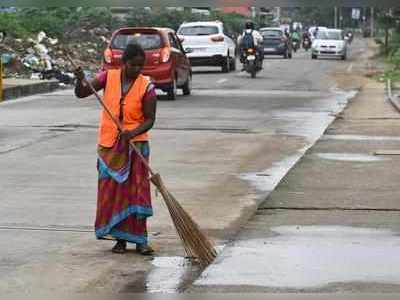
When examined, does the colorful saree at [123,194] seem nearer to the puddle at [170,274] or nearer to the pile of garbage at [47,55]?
the puddle at [170,274]

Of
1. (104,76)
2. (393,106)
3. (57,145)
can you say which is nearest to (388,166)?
(57,145)

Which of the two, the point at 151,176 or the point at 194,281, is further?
the point at 151,176

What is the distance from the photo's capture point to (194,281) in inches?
278

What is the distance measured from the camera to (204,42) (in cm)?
3572

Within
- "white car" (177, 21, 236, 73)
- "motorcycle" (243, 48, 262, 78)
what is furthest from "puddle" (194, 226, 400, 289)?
"white car" (177, 21, 236, 73)

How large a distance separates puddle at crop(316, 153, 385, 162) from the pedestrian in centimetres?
617

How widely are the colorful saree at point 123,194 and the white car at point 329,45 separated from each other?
46356 mm

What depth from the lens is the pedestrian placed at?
310 inches

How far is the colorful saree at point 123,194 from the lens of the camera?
787 cm

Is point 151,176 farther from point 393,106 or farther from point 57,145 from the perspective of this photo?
point 393,106

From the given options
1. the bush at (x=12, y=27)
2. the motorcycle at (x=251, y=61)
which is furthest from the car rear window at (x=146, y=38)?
the bush at (x=12, y=27)

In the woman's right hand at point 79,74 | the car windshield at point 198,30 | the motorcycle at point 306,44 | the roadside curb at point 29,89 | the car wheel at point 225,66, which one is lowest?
the motorcycle at point 306,44

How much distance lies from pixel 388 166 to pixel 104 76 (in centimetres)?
582

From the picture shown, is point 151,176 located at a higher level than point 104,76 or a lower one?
lower
